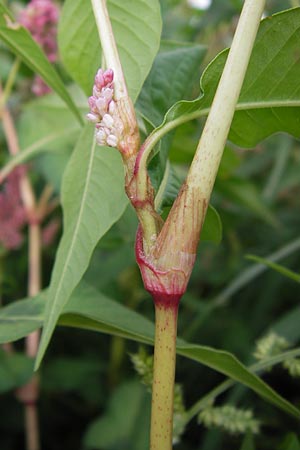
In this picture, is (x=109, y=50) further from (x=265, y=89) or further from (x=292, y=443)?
(x=292, y=443)

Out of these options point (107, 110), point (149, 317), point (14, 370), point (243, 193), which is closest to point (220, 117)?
point (107, 110)

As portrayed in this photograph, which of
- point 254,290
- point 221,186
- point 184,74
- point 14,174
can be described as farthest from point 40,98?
point 254,290

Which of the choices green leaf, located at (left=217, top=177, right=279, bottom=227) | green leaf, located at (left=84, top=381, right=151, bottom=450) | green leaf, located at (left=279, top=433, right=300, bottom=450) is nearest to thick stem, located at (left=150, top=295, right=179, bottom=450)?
green leaf, located at (left=279, top=433, right=300, bottom=450)

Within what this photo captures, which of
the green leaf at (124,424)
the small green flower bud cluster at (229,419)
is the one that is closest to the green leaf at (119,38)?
the small green flower bud cluster at (229,419)

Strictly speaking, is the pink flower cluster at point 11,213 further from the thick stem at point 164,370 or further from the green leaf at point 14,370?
the thick stem at point 164,370

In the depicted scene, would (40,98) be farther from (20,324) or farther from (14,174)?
(20,324)

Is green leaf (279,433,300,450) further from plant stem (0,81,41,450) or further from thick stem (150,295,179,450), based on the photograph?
plant stem (0,81,41,450)
